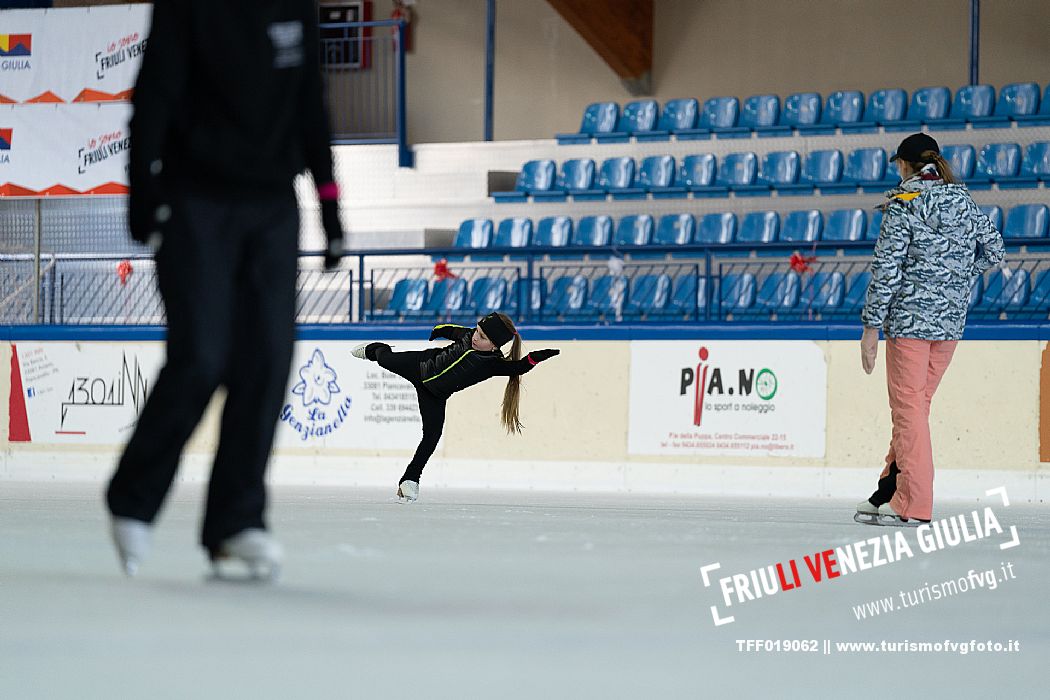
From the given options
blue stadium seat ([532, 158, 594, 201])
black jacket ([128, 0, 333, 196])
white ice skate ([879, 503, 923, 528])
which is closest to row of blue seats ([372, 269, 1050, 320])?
blue stadium seat ([532, 158, 594, 201])

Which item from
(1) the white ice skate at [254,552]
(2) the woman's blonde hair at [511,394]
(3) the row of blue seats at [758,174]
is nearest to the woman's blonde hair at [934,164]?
(2) the woman's blonde hair at [511,394]

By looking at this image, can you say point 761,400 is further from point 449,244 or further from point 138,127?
point 138,127

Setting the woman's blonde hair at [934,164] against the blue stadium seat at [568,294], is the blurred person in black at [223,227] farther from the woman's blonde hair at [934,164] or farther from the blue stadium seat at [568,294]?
the blue stadium seat at [568,294]

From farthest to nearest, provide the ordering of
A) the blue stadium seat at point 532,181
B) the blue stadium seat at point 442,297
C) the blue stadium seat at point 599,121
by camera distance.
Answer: the blue stadium seat at point 599,121 → the blue stadium seat at point 532,181 → the blue stadium seat at point 442,297

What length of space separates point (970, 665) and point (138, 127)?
2.14 m

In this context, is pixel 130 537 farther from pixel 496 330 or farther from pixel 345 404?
pixel 345 404

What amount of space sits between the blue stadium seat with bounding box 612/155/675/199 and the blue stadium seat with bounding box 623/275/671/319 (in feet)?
5.93

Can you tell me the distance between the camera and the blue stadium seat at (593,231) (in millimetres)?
14391

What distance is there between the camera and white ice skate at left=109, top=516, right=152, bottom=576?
3139 mm

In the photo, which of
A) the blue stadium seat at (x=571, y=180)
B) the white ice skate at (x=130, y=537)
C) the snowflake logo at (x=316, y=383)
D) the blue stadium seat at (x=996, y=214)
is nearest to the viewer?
the white ice skate at (x=130, y=537)

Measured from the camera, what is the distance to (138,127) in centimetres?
299

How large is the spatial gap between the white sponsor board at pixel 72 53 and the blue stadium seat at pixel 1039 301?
345 inches

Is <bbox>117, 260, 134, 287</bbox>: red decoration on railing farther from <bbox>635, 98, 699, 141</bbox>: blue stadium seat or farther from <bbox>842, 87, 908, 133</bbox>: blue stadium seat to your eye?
<bbox>842, 87, 908, 133</bbox>: blue stadium seat

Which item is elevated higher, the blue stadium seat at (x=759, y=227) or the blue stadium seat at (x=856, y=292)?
the blue stadium seat at (x=759, y=227)
